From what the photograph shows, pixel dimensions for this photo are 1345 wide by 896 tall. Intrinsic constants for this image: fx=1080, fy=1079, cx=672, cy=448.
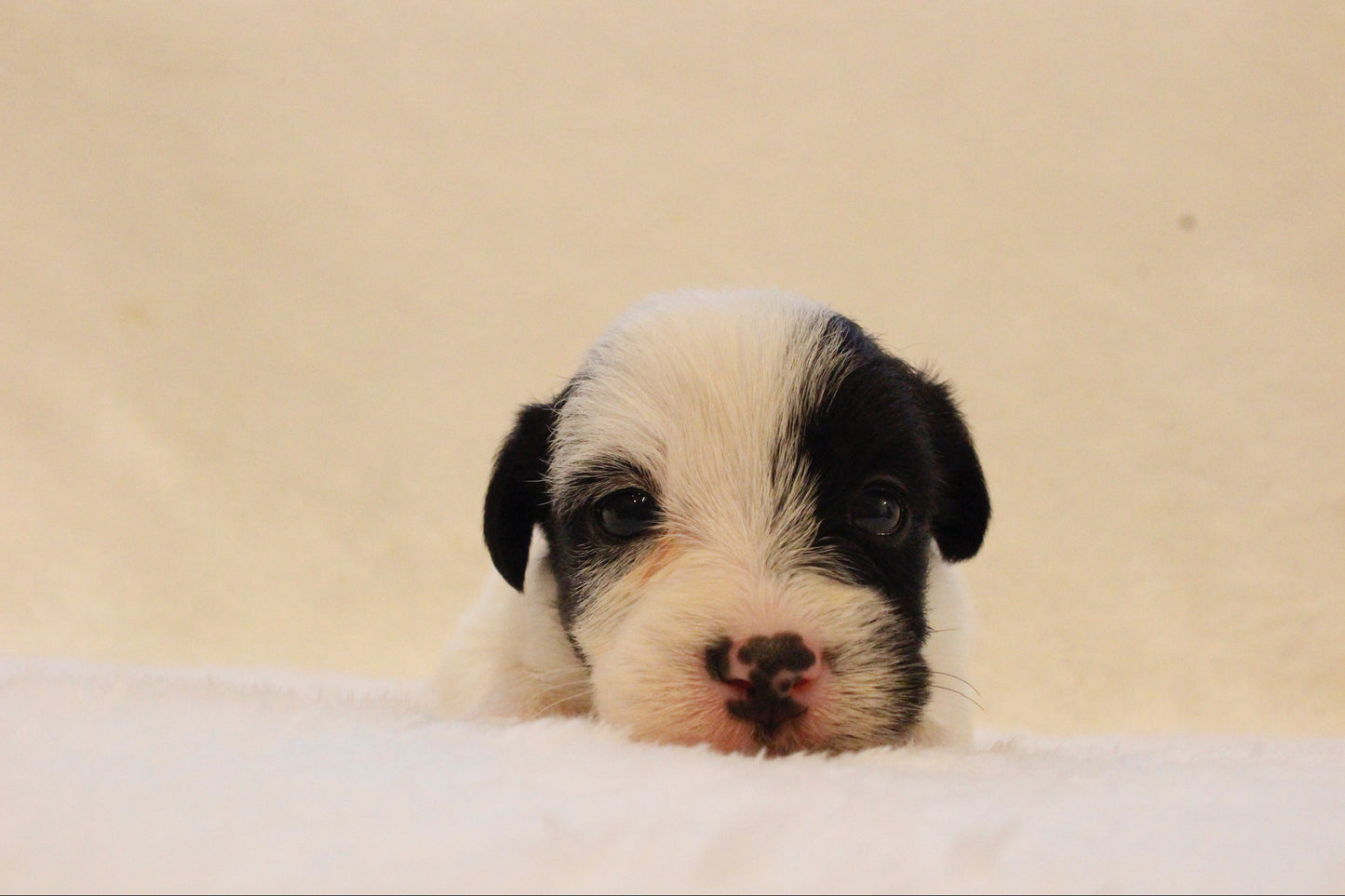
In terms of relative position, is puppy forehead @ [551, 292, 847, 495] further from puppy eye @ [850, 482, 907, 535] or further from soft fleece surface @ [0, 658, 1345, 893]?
soft fleece surface @ [0, 658, 1345, 893]

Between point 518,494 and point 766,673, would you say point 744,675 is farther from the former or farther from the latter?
point 518,494

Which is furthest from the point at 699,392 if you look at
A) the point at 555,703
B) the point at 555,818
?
the point at 555,818

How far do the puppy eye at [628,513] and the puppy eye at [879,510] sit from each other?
0.25 metres

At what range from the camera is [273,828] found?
2.21 feet

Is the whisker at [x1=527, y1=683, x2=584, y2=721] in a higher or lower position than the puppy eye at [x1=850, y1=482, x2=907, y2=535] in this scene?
lower

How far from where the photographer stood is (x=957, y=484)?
1.67 metres

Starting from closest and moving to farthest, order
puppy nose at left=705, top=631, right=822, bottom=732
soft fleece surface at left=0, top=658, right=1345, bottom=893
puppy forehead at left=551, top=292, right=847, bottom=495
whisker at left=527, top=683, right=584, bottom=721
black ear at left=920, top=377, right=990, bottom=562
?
1. soft fleece surface at left=0, top=658, right=1345, bottom=893
2. puppy nose at left=705, top=631, right=822, bottom=732
3. puppy forehead at left=551, top=292, right=847, bottom=495
4. whisker at left=527, top=683, right=584, bottom=721
5. black ear at left=920, top=377, right=990, bottom=562

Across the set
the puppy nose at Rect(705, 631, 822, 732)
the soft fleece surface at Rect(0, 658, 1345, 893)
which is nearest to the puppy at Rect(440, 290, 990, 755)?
the puppy nose at Rect(705, 631, 822, 732)

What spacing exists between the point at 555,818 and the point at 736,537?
1.93 feet

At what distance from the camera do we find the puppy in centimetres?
112

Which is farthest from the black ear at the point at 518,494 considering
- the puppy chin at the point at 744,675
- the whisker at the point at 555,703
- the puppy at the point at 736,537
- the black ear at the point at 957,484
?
the black ear at the point at 957,484

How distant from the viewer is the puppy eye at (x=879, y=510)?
1.33m

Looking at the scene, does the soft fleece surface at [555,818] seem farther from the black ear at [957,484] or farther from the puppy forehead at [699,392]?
the black ear at [957,484]

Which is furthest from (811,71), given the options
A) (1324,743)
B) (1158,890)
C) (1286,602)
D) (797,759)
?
(1158,890)
